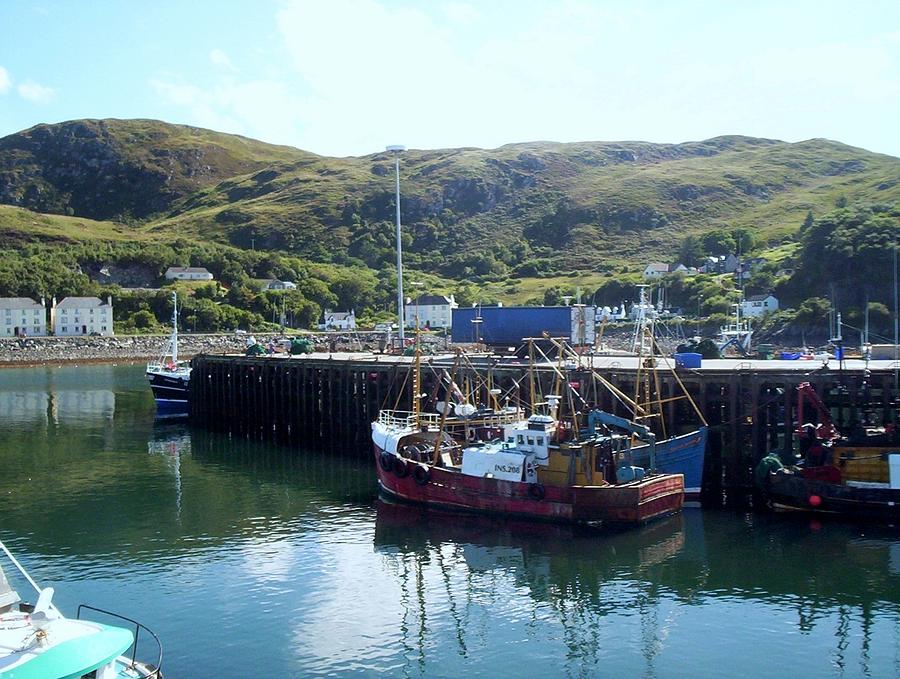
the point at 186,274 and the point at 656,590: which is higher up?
the point at 186,274

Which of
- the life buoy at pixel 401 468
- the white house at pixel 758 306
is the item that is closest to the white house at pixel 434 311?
the white house at pixel 758 306

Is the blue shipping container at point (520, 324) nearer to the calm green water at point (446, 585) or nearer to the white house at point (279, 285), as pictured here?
the calm green water at point (446, 585)

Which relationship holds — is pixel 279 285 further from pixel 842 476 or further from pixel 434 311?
pixel 842 476

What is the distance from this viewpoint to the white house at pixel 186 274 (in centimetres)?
16812

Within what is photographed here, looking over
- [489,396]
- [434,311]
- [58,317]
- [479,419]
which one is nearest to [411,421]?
[489,396]

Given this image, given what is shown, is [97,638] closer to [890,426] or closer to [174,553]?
[174,553]

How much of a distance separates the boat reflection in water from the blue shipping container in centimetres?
2882

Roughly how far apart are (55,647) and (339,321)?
138471mm

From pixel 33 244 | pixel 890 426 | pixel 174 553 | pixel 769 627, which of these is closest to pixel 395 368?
pixel 174 553

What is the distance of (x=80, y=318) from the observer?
14612cm

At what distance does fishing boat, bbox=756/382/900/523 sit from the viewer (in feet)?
106

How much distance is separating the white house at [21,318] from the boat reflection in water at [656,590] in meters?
127

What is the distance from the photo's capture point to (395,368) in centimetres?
4938

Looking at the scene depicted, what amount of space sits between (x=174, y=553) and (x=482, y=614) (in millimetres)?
11683
